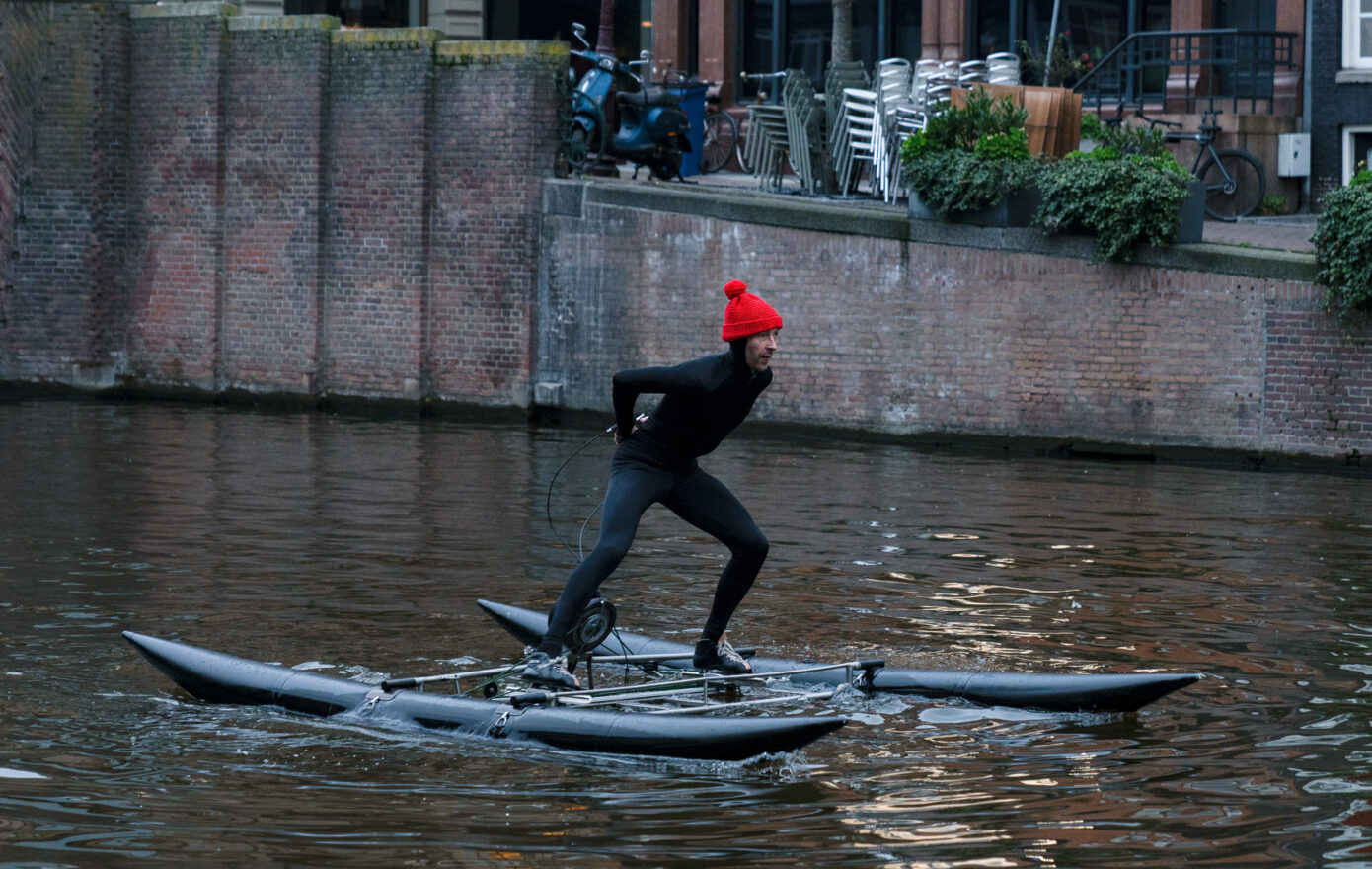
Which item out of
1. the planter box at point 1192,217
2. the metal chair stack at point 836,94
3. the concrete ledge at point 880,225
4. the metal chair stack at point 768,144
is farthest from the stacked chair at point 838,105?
the planter box at point 1192,217

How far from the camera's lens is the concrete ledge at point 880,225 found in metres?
17.0

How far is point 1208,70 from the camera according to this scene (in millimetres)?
21906

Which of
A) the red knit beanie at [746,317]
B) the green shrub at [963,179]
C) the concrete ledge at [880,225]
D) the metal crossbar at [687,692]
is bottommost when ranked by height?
the metal crossbar at [687,692]

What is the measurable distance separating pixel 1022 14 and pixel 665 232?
758cm

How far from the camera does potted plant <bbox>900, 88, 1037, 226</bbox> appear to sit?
1777 cm

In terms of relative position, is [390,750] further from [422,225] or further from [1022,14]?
[1022,14]

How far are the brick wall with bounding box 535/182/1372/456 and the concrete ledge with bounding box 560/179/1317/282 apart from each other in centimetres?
4

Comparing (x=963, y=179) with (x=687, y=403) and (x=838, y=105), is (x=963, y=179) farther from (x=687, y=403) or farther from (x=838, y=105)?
(x=687, y=403)

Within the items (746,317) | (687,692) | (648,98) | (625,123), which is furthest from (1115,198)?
(687,692)

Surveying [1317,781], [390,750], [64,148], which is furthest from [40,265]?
[1317,781]

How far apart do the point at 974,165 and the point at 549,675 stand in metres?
11.6

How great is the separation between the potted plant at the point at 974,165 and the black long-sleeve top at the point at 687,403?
10630mm

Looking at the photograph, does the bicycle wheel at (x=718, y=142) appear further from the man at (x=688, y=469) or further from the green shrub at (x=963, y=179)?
the man at (x=688, y=469)

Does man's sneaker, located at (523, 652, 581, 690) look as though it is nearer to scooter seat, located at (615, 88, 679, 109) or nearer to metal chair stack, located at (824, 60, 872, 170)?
metal chair stack, located at (824, 60, 872, 170)
